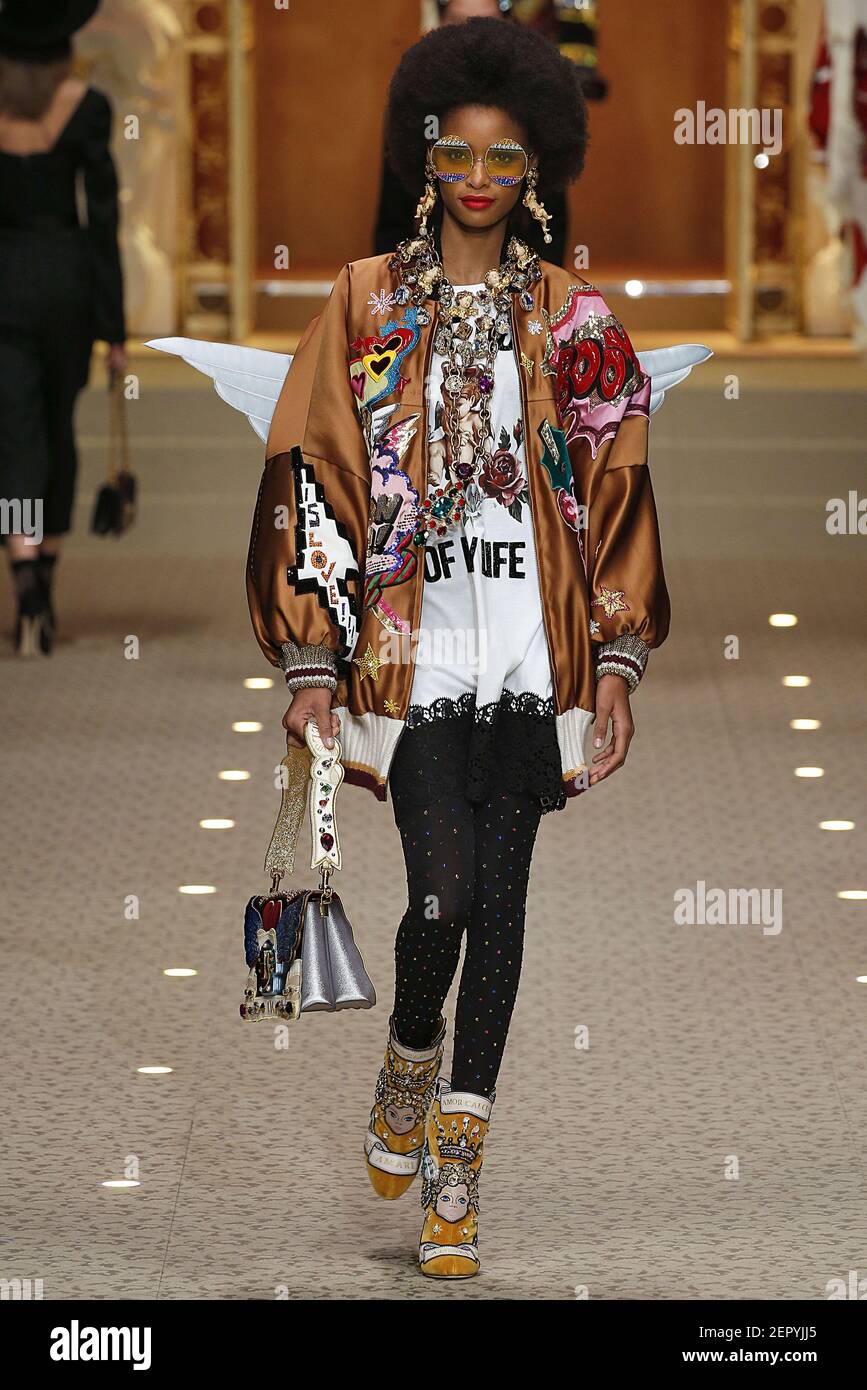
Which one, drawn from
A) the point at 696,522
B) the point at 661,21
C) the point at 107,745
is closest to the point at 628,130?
the point at 661,21

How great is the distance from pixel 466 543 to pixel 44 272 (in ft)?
15.2

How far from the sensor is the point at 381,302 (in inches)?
139

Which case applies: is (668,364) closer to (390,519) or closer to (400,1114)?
(390,519)

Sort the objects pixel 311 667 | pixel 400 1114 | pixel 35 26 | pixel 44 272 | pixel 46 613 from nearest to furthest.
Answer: pixel 311 667 → pixel 400 1114 → pixel 35 26 → pixel 44 272 → pixel 46 613

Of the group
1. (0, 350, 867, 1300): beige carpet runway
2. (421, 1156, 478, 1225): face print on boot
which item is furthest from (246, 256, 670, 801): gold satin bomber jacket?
(0, 350, 867, 1300): beige carpet runway

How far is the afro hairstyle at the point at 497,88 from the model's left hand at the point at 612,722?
0.71 metres

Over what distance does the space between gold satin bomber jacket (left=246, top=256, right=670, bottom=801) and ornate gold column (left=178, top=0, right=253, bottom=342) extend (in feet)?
27.7

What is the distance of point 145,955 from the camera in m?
5.08

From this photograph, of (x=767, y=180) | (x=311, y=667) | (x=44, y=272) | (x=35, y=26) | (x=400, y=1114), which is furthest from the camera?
(x=767, y=180)

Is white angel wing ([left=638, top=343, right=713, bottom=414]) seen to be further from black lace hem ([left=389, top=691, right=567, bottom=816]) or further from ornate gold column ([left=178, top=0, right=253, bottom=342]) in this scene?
ornate gold column ([left=178, top=0, right=253, bottom=342])

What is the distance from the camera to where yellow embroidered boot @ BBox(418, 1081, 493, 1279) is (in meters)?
3.52

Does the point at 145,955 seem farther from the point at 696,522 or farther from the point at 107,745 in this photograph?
the point at 696,522

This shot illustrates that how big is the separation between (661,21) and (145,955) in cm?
974

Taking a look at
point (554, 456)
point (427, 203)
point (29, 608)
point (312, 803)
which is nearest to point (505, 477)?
point (554, 456)
